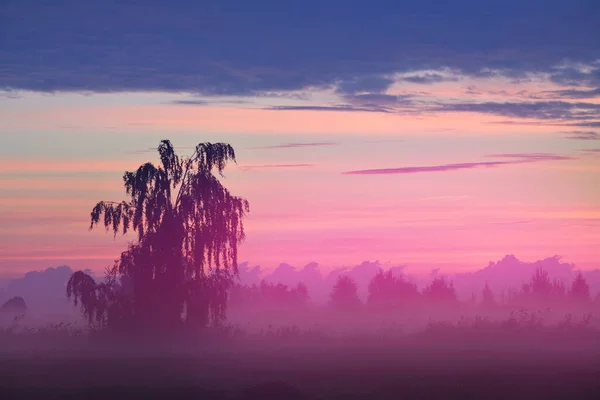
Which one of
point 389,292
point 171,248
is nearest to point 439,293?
point 389,292

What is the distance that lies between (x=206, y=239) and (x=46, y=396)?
16357 millimetres

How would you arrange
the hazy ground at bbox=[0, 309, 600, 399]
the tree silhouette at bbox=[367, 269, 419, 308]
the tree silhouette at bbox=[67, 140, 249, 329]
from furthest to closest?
the tree silhouette at bbox=[367, 269, 419, 308], the tree silhouette at bbox=[67, 140, 249, 329], the hazy ground at bbox=[0, 309, 600, 399]

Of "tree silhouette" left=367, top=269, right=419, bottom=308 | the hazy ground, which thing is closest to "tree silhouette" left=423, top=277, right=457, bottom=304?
"tree silhouette" left=367, top=269, right=419, bottom=308

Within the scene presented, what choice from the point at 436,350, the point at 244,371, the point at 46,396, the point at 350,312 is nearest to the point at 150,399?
the point at 46,396

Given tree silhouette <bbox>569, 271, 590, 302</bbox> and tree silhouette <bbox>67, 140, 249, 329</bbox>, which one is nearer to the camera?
tree silhouette <bbox>67, 140, 249, 329</bbox>

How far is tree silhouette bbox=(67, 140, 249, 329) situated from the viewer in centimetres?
4331

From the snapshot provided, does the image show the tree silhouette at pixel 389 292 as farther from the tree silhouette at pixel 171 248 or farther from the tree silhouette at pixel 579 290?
the tree silhouette at pixel 171 248

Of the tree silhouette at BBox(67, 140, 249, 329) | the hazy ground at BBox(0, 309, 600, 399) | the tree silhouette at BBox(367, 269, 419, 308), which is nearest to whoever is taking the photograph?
the hazy ground at BBox(0, 309, 600, 399)

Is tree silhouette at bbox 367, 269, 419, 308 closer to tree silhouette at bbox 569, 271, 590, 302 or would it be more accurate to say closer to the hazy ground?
tree silhouette at bbox 569, 271, 590, 302

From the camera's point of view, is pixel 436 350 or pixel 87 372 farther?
pixel 436 350

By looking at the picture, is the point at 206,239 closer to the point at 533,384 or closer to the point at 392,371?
the point at 392,371

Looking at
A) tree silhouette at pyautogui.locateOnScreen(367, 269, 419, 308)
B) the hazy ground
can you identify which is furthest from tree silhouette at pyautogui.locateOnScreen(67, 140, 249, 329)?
tree silhouette at pyautogui.locateOnScreen(367, 269, 419, 308)

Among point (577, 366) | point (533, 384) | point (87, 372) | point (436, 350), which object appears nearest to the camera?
point (533, 384)

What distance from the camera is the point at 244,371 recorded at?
3538cm
